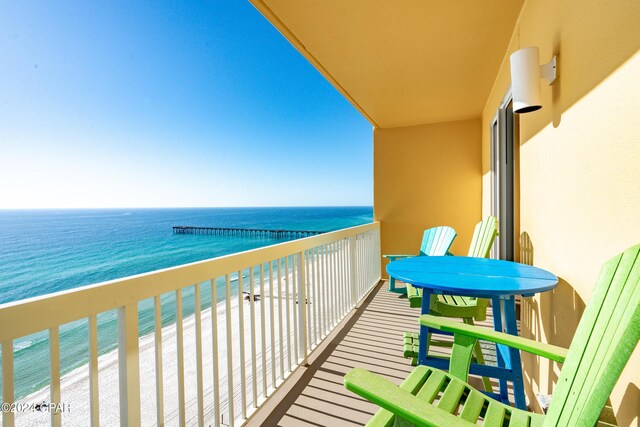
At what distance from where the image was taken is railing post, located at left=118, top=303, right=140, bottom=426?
1.02 meters

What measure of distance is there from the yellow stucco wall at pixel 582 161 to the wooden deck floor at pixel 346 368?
98cm

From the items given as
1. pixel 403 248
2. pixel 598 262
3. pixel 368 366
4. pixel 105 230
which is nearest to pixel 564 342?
pixel 598 262

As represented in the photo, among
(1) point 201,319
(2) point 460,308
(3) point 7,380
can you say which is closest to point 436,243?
(2) point 460,308

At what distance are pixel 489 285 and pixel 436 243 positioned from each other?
6.24 ft

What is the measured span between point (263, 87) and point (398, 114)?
951 inches

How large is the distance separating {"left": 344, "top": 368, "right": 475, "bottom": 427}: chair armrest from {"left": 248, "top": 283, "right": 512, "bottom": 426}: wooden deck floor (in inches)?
48.3

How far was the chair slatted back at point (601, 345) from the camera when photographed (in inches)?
20.6

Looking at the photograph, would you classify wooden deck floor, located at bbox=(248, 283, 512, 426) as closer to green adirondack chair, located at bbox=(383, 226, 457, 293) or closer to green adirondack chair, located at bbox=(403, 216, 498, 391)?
green adirondack chair, located at bbox=(403, 216, 498, 391)

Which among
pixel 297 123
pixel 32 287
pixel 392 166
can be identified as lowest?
pixel 32 287

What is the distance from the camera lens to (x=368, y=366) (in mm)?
2279

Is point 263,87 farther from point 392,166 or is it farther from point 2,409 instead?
point 2,409

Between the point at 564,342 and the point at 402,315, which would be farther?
the point at 402,315

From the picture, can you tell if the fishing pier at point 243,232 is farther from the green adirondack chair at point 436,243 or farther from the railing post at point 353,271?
the green adirondack chair at point 436,243

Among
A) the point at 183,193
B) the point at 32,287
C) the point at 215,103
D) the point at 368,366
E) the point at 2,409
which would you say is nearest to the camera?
the point at 2,409
